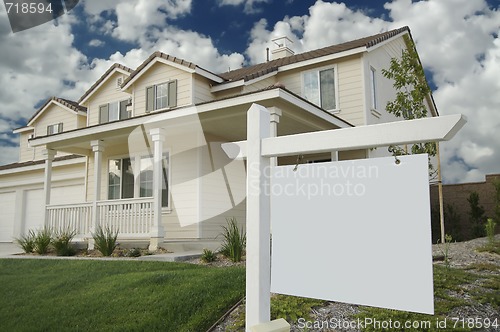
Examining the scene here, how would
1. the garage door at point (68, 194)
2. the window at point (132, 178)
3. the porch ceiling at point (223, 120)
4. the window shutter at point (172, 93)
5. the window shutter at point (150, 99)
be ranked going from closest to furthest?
the porch ceiling at point (223, 120)
the window at point (132, 178)
the window shutter at point (172, 93)
the window shutter at point (150, 99)
the garage door at point (68, 194)

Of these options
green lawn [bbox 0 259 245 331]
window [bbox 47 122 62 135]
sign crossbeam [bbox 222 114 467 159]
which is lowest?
green lawn [bbox 0 259 245 331]

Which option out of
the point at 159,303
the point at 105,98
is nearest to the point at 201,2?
the point at 105,98

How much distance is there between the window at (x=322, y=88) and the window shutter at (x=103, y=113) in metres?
6.76

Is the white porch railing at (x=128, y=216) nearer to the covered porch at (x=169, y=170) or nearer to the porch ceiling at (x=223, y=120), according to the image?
the covered porch at (x=169, y=170)

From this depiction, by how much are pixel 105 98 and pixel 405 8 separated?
9918mm

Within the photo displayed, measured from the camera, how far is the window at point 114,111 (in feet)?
45.7

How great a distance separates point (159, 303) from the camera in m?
4.37

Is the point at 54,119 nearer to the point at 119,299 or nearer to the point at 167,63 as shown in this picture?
the point at 167,63

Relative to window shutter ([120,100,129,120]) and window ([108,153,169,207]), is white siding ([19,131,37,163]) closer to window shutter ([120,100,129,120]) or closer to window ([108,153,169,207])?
window shutter ([120,100,129,120])

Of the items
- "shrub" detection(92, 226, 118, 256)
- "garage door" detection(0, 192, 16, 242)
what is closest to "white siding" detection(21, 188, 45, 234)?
"garage door" detection(0, 192, 16, 242)

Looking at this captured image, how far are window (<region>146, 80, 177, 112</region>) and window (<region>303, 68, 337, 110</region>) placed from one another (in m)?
3.67

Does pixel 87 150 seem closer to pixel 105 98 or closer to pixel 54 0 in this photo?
pixel 105 98

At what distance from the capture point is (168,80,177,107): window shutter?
11.7 meters

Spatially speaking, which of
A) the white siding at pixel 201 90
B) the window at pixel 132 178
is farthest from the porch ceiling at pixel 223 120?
the white siding at pixel 201 90
